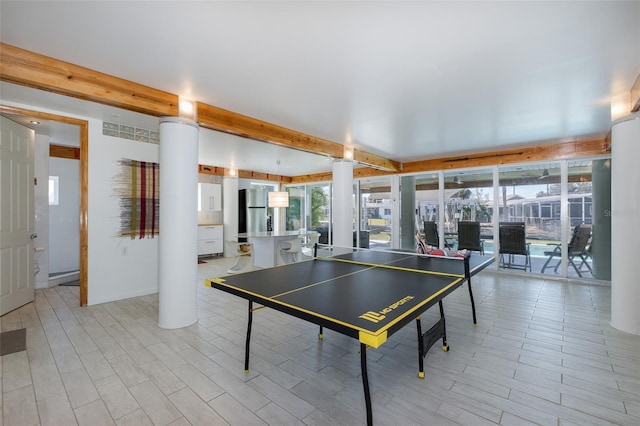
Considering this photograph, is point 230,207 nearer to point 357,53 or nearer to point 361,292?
point 357,53

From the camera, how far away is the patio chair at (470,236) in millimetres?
5924

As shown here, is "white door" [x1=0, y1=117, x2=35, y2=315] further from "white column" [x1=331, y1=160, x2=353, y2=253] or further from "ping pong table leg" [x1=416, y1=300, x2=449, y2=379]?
"ping pong table leg" [x1=416, y1=300, x2=449, y2=379]

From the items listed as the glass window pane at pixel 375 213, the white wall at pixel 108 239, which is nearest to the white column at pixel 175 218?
the white wall at pixel 108 239

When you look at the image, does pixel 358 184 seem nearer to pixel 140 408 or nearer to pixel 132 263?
pixel 132 263

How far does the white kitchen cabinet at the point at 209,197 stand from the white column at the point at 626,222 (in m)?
7.76

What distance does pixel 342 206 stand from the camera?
5.29 m

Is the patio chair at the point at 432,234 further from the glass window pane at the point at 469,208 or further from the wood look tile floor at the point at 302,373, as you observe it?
the wood look tile floor at the point at 302,373

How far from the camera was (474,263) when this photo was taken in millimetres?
3055

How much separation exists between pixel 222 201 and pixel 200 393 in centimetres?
672

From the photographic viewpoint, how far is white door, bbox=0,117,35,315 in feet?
10.9

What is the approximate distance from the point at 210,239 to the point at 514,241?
7091mm

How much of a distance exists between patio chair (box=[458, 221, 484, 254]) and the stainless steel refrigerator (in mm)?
5540

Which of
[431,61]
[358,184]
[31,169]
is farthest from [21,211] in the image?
[358,184]

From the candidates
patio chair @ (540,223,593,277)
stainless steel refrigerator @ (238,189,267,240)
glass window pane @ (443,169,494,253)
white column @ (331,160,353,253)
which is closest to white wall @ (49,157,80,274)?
stainless steel refrigerator @ (238,189,267,240)
